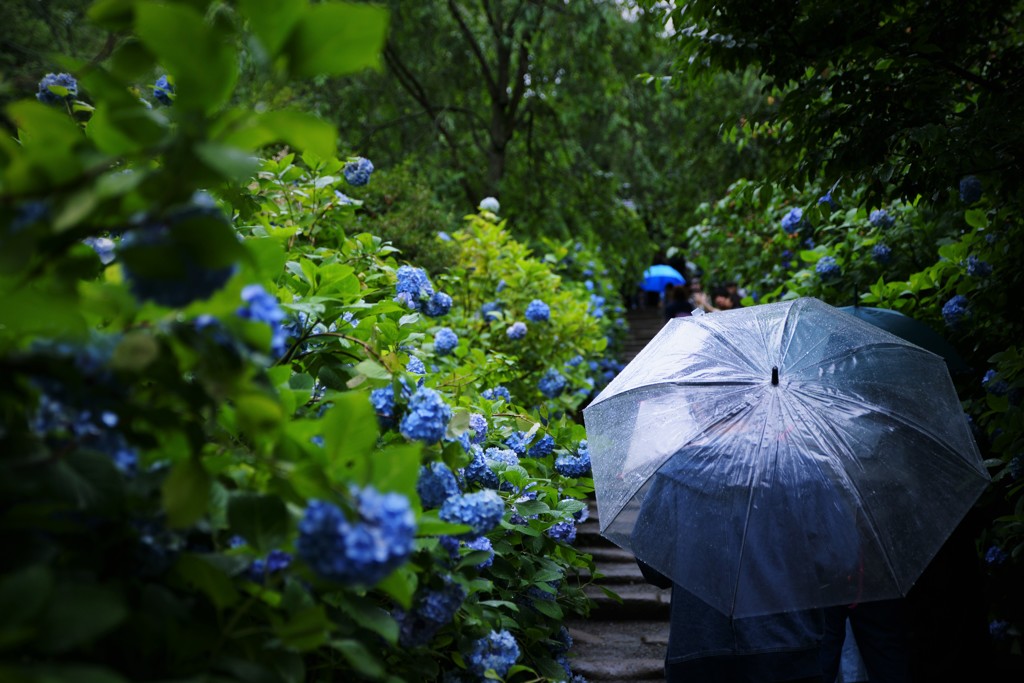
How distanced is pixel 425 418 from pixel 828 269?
3.86m

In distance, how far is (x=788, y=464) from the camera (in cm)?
239

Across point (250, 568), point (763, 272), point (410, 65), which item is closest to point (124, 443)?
point (250, 568)

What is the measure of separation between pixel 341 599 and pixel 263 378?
472 millimetres

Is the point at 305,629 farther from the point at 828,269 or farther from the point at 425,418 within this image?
the point at 828,269

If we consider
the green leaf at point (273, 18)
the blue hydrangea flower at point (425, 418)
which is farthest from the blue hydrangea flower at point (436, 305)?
the green leaf at point (273, 18)

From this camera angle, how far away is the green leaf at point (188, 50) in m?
0.83

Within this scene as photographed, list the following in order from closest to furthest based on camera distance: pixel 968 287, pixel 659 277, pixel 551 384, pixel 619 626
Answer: pixel 968 287 → pixel 619 626 → pixel 551 384 → pixel 659 277

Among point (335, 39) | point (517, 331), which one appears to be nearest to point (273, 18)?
point (335, 39)

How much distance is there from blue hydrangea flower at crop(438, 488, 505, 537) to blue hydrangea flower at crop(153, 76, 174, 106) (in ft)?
6.20

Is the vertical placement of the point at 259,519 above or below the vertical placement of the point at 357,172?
below

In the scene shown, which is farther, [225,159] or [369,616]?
[369,616]

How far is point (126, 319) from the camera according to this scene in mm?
1028

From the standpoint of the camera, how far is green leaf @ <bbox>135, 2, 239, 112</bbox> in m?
0.83

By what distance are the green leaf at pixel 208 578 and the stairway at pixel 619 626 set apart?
2965 millimetres
